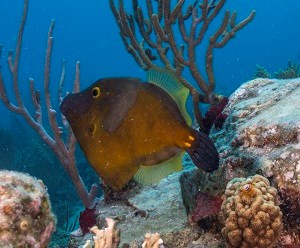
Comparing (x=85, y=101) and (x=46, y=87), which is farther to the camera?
(x=46, y=87)

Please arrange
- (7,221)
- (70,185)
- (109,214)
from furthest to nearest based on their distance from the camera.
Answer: (70,185)
(109,214)
(7,221)

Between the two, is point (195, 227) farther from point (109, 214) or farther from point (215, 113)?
point (215, 113)

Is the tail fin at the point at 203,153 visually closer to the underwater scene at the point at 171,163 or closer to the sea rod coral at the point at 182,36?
the underwater scene at the point at 171,163

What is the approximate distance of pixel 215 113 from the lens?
373 cm

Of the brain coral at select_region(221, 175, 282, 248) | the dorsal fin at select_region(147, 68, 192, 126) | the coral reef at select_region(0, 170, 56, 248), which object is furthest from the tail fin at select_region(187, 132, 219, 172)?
the coral reef at select_region(0, 170, 56, 248)

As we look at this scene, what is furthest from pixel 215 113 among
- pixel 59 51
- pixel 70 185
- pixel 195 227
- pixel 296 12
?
pixel 296 12

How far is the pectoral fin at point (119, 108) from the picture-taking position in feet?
6.36

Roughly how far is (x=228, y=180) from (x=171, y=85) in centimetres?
95

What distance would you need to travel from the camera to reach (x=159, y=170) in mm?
2053

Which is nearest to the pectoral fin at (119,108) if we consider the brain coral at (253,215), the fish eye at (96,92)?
the fish eye at (96,92)

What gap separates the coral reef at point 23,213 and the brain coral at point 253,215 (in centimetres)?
108

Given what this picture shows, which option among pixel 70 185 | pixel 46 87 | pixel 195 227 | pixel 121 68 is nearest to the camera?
pixel 195 227

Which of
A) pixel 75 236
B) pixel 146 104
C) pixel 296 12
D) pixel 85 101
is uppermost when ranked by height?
pixel 85 101

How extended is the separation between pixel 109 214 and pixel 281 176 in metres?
1.71
